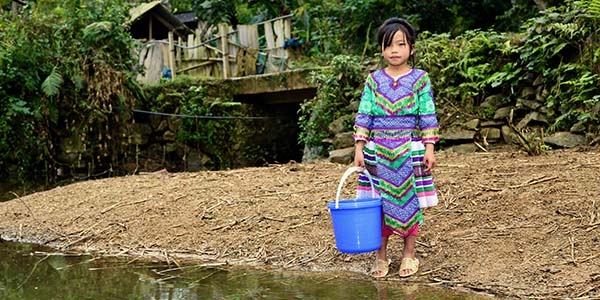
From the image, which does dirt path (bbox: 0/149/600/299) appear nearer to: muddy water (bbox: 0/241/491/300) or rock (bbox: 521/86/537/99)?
muddy water (bbox: 0/241/491/300)

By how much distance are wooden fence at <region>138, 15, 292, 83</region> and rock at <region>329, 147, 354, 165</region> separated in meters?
5.89

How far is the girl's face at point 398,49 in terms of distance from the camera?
3.33 m

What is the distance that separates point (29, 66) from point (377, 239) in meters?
8.89

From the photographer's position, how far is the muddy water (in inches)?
126

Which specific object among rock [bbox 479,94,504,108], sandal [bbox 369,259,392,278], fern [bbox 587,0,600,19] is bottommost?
sandal [bbox 369,259,392,278]

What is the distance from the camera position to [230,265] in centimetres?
397

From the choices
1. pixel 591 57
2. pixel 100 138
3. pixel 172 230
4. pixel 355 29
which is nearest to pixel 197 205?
pixel 172 230

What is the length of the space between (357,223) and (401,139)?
491 millimetres

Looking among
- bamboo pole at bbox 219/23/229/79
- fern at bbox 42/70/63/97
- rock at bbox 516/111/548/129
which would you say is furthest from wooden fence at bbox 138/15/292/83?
rock at bbox 516/111/548/129

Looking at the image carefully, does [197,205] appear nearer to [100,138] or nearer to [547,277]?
[547,277]

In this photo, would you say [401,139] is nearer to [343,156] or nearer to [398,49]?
[398,49]

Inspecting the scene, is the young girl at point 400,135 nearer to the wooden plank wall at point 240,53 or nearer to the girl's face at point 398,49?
the girl's face at point 398,49

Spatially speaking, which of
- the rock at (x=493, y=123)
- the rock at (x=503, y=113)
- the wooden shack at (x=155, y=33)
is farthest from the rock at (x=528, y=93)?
the wooden shack at (x=155, y=33)

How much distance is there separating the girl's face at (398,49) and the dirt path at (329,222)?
44.3 inches
